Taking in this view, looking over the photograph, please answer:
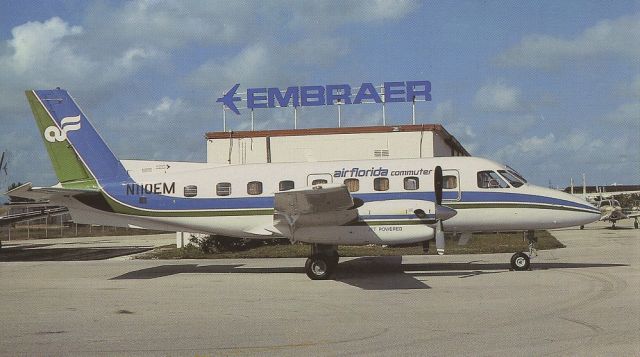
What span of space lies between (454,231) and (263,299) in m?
6.93

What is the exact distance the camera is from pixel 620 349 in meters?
7.98

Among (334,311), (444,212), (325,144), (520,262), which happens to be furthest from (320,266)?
(325,144)

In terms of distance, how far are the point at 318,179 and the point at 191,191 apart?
4090mm

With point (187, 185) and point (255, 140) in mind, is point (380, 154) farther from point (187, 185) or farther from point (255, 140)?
point (187, 185)

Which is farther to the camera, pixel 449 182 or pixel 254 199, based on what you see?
pixel 254 199

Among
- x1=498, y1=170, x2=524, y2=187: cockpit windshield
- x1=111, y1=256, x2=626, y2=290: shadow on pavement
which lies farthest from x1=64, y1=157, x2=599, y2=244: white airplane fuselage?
x1=111, y1=256, x2=626, y2=290: shadow on pavement

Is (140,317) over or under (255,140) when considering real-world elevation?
under

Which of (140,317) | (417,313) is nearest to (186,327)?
(140,317)

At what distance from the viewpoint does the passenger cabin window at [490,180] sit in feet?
58.0

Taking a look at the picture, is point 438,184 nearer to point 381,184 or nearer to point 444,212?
point 444,212

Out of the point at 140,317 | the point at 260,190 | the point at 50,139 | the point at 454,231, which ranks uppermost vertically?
the point at 50,139

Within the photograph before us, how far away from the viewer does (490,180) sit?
1773cm

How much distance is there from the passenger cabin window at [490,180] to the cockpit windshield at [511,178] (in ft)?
0.59

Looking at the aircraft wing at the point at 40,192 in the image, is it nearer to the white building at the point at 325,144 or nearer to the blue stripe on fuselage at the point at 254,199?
the blue stripe on fuselage at the point at 254,199
